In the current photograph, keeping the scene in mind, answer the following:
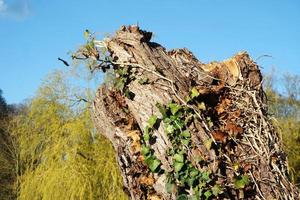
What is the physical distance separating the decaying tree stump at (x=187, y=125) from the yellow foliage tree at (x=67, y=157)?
666 centimetres

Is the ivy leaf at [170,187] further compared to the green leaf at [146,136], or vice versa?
the green leaf at [146,136]

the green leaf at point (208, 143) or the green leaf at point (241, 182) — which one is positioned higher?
the green leaf at point (208, 143)

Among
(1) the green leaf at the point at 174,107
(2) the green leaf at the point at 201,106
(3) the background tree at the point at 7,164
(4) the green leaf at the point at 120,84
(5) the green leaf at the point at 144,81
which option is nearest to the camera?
(1) the green leaf at the point at 174,107

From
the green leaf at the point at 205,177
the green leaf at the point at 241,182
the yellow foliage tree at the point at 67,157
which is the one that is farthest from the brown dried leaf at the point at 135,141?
the yellow foliage tree at the point at 67,157

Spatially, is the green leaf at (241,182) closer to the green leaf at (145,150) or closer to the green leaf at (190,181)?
the green leaf at (190,181)

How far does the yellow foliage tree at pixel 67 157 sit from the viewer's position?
10.9 metres

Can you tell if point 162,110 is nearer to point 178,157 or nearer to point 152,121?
point 152,121

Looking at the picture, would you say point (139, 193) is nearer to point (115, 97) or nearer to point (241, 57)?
point (115, 97)

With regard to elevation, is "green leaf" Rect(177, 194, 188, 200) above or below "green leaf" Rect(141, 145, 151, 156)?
below

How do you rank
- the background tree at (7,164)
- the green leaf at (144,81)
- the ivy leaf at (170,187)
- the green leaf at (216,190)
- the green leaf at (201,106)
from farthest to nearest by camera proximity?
the background tree at (7,164) < the green leaf at (144,81) < the green leaf at (201,106) < the ivy leaf at (170,187) < the green leaf at (216,190)

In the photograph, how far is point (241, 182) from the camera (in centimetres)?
364

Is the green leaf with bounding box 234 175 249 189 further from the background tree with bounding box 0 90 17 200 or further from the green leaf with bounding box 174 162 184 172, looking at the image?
the background tree with bounding box 0 90 17 200

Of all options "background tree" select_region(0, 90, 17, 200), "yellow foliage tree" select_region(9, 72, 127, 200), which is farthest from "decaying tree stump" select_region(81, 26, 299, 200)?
"background tree" select_region(0, 90, 17, 200)

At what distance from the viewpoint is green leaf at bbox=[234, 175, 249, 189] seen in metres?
3.63
